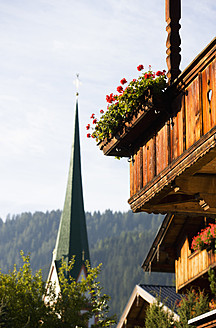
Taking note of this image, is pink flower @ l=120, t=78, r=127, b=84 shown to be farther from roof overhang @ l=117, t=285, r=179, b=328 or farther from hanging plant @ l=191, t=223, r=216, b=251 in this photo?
roof overhang @ l=117, t=285, r=179, b=328

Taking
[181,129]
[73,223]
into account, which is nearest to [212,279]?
[181,129]

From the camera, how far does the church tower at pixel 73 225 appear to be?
69.8 meters

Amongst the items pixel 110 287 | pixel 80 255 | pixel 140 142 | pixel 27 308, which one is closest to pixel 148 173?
pixel 140 142

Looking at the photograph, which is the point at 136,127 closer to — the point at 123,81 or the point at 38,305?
the point at 123,81

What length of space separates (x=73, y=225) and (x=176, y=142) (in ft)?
211

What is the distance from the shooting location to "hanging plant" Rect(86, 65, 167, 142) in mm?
9211

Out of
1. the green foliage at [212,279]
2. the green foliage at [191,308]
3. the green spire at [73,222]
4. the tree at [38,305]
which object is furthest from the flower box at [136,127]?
the green spire at [73,222]

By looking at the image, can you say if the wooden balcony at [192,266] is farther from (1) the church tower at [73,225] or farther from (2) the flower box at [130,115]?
(1) the church tower at [73,225]

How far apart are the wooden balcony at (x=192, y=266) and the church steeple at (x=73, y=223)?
45603 millimetres

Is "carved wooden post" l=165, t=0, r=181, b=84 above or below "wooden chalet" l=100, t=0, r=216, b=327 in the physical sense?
above

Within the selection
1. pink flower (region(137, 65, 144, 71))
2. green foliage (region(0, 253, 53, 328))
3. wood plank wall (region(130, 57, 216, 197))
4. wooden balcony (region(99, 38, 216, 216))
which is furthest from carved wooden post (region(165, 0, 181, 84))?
green foliage (region(0, 253, 53, 328))

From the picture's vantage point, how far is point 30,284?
28.3 metres

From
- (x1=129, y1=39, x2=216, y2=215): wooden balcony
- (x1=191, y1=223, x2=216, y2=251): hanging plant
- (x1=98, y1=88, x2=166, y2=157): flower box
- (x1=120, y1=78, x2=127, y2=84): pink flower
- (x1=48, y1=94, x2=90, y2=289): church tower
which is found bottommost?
(x1=129, y1=39, x2=216, y2=215): wooden balcony

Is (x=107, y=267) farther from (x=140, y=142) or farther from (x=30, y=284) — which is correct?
(x=140, y=142)
